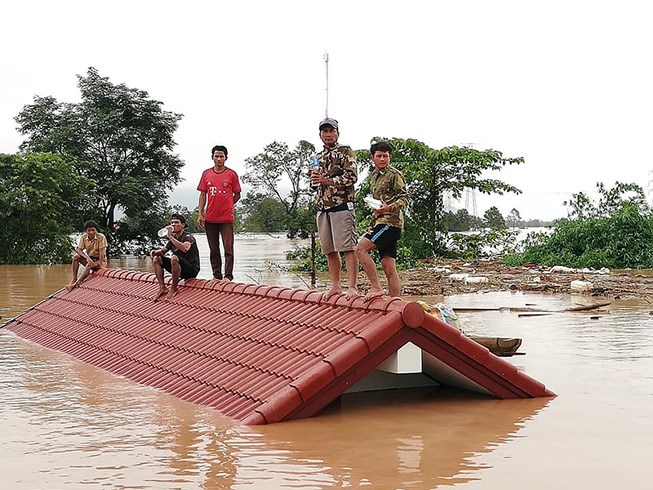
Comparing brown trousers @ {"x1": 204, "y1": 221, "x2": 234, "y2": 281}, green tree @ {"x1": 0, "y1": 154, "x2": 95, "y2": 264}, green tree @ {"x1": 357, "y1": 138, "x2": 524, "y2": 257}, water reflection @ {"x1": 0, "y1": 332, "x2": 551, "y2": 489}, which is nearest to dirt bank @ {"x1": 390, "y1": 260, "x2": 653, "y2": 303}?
green tree @ {"x1": 357, "y1": 138, "x2": 524, "y2": 257}

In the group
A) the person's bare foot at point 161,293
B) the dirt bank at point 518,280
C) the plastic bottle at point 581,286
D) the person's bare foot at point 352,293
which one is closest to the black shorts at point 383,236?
the person's bare foot at point 352,293

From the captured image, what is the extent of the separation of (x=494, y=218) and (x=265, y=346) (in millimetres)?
26839

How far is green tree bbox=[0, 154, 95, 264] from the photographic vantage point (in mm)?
33469

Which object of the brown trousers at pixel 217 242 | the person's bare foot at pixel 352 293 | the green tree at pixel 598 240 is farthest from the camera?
the green tree at pixel 598 240

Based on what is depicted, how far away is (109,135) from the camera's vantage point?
4131 cm

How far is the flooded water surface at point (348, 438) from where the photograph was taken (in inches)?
214

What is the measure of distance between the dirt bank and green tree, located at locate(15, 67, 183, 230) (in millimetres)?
18450

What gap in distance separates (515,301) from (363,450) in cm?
1156

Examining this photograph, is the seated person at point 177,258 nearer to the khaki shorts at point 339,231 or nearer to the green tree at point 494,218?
the khaki shorts at point 339,231

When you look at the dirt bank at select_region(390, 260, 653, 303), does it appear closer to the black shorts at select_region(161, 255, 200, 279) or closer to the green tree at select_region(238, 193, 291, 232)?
the black shorts at select_region(161, 255, 200, 279)

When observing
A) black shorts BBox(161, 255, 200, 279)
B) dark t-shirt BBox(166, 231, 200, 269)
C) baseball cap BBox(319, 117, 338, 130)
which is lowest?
black shorts BBox(161, 255, 200, 279)

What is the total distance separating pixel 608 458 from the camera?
590 centimetres

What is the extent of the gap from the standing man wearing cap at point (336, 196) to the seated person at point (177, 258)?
267cm

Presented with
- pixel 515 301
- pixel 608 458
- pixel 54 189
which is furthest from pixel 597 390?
pixel 54 189
